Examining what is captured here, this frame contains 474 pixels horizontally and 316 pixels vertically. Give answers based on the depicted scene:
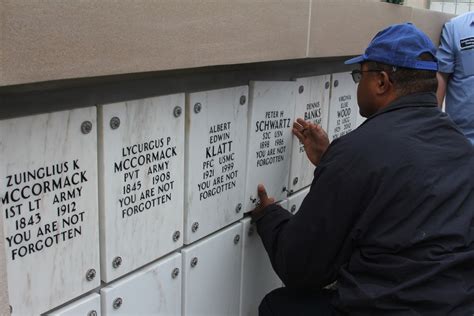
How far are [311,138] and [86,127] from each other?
42.3 inches

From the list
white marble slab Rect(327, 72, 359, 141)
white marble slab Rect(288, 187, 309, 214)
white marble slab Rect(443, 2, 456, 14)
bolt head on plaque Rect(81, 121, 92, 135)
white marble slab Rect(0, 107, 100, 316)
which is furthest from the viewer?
white marble slab Rect(443, 2, 456, 14)

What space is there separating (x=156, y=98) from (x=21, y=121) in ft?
1.37

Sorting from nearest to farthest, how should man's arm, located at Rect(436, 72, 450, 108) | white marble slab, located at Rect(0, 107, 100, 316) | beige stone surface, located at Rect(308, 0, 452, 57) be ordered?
1. white marble slab, located at Rect(0, 107, 100, 316)
2. beige stone surface, located at Rect(308, 0, 452, 57)
3. man's arm, located at Rect(436, 72, 450, 108)

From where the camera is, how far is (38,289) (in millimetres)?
1235

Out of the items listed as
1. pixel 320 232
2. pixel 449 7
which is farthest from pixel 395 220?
pixel 449 7

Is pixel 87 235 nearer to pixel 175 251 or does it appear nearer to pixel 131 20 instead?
pixel 175 251

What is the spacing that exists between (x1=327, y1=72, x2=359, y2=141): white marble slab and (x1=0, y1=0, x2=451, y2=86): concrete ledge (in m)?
0.30

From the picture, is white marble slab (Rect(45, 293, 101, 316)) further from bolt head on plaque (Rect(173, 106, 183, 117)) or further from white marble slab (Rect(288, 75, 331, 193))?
white marble slab (Rect(288, 75, 331, 193))

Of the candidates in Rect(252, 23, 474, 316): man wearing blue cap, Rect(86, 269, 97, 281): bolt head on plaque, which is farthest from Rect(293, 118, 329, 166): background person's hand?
Rect(86, 269, 97, 281): bolt head on plaque

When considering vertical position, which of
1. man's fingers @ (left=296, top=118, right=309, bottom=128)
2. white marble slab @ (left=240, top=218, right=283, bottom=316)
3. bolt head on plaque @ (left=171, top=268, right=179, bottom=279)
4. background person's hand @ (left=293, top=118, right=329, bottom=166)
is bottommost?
white marble slab @ (left=240, top=218, right=283, bottom=316)

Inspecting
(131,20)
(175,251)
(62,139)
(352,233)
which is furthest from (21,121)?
(352,233)

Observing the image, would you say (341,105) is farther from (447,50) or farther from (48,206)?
(48,206)

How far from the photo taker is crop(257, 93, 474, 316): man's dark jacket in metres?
1.58

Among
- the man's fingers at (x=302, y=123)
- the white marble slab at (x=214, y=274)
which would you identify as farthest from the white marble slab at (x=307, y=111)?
the white marble slab at (x=214, y=274)
